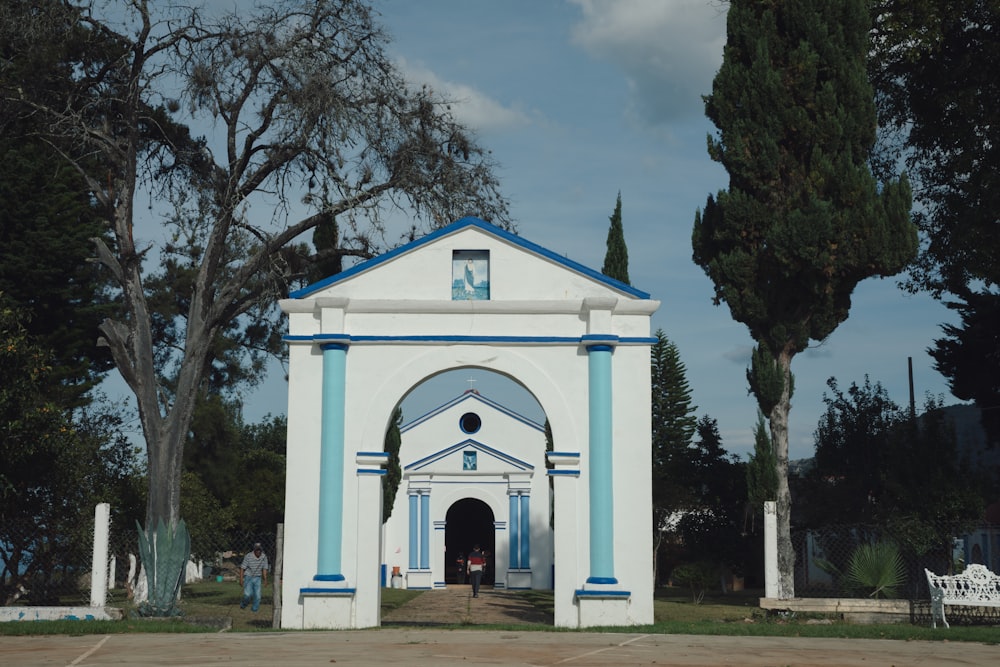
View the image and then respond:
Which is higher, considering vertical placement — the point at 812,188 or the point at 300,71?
the point at 300,71

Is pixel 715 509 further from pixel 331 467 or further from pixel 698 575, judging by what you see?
pixel 331 467

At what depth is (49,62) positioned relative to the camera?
21.6 metres

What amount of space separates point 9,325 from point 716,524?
18.1 metres

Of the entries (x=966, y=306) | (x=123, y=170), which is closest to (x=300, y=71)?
(x=123, y=170)

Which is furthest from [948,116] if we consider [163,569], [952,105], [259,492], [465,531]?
[259,492]

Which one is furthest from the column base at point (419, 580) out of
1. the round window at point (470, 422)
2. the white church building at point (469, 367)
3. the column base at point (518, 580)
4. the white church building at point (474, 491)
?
the white church building at point (469, 367)

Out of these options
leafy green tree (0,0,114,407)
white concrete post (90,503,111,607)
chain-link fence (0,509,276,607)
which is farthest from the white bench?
leafy green tree (0,0,114,407)

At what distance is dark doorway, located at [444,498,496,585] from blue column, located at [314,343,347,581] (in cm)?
2148

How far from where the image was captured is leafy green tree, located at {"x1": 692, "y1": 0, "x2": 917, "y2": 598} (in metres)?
19.9

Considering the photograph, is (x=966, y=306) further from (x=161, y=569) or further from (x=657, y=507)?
(x=161, y=569)

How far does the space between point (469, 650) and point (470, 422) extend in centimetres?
2463

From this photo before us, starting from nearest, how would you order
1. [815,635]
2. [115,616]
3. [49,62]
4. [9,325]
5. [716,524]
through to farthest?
1. [815,635]
2. [115,616]
3. [9,325]
4. [49,62]
5. [716,524]

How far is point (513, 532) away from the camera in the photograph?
114 ft

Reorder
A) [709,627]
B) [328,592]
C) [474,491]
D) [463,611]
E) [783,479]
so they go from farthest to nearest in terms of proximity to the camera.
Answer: [474,491] → [463,611] → [783,479] → [328,592] → [709,627]
